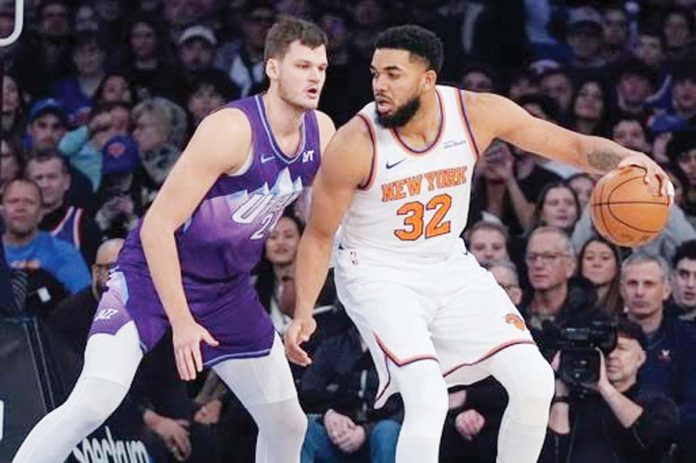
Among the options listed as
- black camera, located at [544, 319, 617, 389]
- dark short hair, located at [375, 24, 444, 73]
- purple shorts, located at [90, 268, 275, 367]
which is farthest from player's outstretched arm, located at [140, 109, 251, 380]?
black camera, located at [544, 319, 617, 389]

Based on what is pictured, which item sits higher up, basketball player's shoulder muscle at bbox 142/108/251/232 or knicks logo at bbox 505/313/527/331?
basketball player's shoulder muscle at bbox 142/108/251/232

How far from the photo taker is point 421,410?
8281mm

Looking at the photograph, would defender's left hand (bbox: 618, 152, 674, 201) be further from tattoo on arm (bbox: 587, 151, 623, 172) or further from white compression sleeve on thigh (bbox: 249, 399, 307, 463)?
white compression sleeve on thigh (bbox: 249, 399, 307, 463)

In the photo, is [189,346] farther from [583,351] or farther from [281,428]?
[583,351]

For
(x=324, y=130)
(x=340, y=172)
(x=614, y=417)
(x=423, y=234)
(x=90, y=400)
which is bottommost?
(x=614, y=417)

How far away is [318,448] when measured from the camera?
1040cm

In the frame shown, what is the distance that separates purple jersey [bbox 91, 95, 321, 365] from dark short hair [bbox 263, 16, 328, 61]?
0.22 meters

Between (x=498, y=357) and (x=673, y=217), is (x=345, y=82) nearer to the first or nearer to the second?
(x=673, y=217)

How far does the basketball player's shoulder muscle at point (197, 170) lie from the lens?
8422 mm

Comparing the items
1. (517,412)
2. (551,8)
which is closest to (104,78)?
(551,8)

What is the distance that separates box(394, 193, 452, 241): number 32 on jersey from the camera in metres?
8.62

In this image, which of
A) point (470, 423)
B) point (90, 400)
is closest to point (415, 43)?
point (90, 400)

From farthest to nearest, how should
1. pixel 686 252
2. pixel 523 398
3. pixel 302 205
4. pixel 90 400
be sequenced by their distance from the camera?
pixel 686 252
pixel 302 205
pixel 90 400
pixel 523 398

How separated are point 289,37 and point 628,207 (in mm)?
1594
